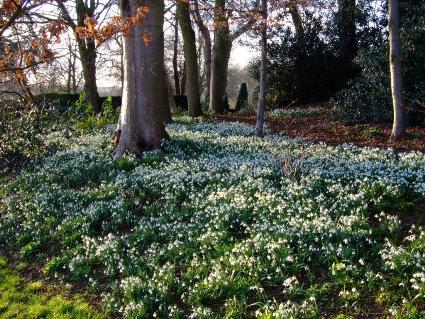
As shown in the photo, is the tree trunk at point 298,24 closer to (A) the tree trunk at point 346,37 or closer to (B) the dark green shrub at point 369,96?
(A) the tree trunk at point 346,37

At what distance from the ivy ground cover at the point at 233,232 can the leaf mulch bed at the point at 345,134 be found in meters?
1.91

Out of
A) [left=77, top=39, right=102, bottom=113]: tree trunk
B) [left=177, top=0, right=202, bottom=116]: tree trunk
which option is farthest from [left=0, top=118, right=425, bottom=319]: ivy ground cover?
[left=77, top=39, right=102, bottom=113]: tree trunk

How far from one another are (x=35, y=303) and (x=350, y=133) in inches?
468

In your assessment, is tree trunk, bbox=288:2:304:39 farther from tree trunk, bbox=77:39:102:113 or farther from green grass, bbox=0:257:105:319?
green grass, bbox=0:257:105:319

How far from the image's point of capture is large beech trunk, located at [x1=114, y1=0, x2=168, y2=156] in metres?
11.7

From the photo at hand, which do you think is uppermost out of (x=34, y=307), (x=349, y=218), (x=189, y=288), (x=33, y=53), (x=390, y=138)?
(x=33, y=53)

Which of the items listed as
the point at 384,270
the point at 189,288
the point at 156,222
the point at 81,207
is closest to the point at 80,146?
the point at 81,207

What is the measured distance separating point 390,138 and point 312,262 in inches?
324

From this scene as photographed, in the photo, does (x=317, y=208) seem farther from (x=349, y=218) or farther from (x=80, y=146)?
(x=80, y=146)

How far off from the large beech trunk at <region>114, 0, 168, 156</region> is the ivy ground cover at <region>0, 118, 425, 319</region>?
79 cm

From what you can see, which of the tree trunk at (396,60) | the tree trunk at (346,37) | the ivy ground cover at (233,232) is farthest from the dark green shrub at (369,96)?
the tree trunk at (346,37)

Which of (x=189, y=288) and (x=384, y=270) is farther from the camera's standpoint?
(x=189, y=288)

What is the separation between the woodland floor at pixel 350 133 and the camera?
39.7 ft

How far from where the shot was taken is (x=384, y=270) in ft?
17.0
